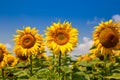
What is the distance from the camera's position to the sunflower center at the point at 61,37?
1099 cm

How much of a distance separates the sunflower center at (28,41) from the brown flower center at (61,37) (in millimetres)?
2019

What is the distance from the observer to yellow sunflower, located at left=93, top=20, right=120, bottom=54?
455 inches

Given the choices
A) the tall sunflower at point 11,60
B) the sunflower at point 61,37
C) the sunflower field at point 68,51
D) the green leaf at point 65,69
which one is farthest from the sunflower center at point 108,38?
the tall sunflower at point 11,60

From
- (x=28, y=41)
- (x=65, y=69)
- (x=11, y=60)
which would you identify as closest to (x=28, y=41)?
(x=28, y=41)

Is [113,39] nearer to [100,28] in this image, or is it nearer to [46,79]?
[100,28]

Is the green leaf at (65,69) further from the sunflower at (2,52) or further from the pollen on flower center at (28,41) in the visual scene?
the sunflower at (2,52)

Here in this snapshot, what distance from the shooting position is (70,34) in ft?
35.7

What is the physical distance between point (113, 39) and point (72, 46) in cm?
149

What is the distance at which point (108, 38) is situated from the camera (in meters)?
11.5

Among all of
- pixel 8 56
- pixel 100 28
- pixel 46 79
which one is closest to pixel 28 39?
pixel 8 56

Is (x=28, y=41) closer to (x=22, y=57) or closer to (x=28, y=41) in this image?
(x=28, y=41)

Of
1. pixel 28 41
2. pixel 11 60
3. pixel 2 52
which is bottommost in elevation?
pixel 11 60

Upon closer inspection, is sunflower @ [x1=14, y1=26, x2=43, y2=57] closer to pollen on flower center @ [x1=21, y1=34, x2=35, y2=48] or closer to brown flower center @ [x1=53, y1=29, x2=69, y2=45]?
pollen on flower center @ [x1=21, y1=34, x2=35, y2=48]

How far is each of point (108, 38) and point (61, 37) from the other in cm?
147
